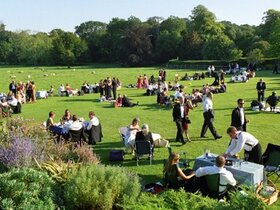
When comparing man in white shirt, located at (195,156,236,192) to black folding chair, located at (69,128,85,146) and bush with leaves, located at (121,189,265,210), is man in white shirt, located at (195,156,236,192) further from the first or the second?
black folding chair, located at (69,128,85,146)

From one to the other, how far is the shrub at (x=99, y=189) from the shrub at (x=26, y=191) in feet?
1.28

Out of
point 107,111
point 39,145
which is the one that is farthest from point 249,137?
point 107,111

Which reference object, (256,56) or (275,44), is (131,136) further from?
(275,44)

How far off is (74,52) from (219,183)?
85.2 m

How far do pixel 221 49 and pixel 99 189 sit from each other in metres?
61.8

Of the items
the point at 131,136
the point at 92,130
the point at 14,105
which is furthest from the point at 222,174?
the point at 14,105

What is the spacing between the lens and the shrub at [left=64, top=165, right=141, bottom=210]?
7023mm

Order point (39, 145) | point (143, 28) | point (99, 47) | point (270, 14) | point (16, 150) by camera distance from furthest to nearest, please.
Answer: point (99, 47), point (143, 28), point (270, 14), point (39, 145), point (16, 150)

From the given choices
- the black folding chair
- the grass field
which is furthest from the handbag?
the black folding chair

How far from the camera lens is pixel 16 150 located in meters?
8.86

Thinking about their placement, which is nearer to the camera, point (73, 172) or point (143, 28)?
point (73, 172)

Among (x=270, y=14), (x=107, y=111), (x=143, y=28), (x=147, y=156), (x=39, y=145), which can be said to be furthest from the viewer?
(x=143, y=28)

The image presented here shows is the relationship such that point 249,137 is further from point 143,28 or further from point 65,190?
point 143,28

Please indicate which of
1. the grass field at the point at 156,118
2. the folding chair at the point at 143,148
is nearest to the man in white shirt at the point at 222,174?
the grass field at the point at 156,118
